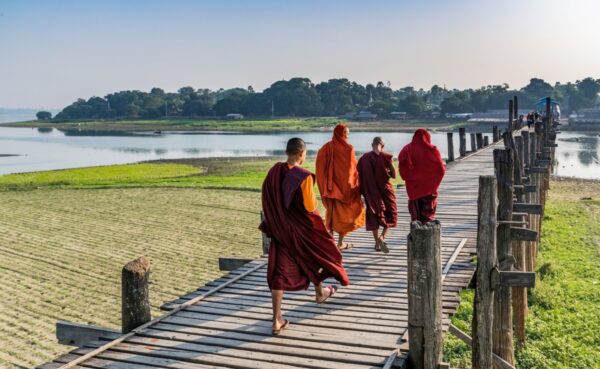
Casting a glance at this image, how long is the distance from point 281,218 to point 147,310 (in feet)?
4.51

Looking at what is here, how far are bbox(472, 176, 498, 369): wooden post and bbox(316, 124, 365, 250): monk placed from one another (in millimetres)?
2128

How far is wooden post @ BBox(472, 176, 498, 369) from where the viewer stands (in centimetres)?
480

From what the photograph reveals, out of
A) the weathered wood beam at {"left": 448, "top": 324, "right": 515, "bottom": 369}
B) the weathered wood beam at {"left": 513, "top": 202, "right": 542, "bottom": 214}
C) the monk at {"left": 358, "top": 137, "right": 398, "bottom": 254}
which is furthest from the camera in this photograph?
the weathered wood beam at {"left": 513, "top": 202, "right": 542, "bottom": 214}

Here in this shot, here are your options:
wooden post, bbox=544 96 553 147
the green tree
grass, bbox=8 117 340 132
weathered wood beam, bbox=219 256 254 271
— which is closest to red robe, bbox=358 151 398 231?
weathered wood beam, bbox=219 256 254 271

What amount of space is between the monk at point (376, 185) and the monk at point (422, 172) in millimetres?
232

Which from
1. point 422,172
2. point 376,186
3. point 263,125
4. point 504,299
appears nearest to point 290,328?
point 376,186

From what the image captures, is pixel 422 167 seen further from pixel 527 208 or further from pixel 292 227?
pixel 292 227

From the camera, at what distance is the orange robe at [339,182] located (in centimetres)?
679

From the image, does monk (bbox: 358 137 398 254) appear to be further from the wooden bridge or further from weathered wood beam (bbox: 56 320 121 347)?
weathered wood beam (bbox: 56 320 121 347)

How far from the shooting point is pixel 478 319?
4988 mm

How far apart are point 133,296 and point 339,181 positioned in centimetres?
291

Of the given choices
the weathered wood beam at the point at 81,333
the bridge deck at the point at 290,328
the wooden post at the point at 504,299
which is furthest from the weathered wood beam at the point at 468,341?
the weathered wood beam at the point at 81,333

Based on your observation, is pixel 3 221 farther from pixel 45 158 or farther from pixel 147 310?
pixel 45 158

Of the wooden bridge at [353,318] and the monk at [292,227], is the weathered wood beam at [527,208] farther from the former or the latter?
the monk at [292,227]
